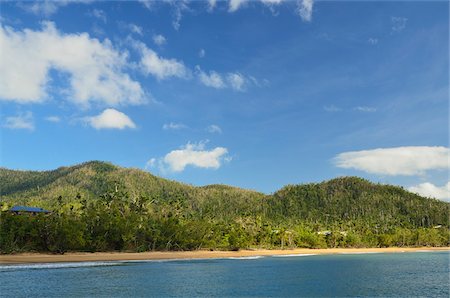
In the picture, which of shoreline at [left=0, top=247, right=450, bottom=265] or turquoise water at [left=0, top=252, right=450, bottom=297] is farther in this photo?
shoreline at [left=0, top=247, right=450, bottom=265]

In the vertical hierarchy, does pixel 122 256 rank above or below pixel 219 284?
above

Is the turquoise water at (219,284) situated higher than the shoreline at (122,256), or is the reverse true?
the shoreline at (122,256)

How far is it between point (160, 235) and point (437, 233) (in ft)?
435

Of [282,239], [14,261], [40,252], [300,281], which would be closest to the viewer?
[300,281]

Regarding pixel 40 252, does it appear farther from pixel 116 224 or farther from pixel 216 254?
pixel 216 254

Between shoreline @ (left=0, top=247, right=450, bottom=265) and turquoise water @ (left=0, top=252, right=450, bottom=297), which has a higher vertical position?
shoreline @ (left=0, top=247, right=450, bottom=265)

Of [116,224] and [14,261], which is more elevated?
[116,224]

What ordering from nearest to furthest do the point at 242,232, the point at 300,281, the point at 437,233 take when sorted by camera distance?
the point at 300,281 → the point at 242,232 → the point at 437,233

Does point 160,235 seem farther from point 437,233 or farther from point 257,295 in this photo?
point 437,233

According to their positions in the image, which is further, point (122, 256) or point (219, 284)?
point (122, 256)

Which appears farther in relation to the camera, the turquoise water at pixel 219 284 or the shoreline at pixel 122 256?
the shoreline at pixel 122 256

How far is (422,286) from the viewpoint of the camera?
54406mm

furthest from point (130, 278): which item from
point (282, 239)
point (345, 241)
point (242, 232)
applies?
point (345, 241)

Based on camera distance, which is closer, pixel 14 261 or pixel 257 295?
pixel 257 295
